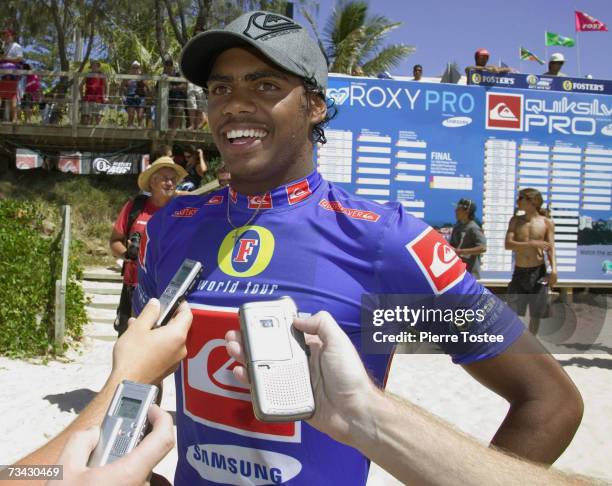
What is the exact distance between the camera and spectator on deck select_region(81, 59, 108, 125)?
14605 mm

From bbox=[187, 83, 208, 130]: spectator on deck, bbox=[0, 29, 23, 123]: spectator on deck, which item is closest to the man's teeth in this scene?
bbox=[187, 83, 208, 130]: spectator on deck

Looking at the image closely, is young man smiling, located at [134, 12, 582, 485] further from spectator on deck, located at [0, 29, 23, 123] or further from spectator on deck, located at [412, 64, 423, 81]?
spectator on deck, located at [0, 29, 23, 123]

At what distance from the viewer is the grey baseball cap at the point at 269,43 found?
1766mm

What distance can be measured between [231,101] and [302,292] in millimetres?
668

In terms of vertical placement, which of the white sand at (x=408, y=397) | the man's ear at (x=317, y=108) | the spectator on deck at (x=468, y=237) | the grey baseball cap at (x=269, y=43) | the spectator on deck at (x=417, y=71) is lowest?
the white sand at (x=408, y=397)

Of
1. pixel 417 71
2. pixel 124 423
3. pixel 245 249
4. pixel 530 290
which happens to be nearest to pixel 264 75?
pixel 245 249

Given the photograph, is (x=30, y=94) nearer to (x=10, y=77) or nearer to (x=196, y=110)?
(x=10, y=77)

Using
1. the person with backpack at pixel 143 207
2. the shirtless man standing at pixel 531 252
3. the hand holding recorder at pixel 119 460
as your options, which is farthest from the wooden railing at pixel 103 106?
the hand holding recorder at pixel 119 460

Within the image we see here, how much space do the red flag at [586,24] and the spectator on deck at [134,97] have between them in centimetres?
1012

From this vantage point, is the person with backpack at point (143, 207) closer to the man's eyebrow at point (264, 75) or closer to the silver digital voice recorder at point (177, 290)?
the man's eyebrow at point (264, 75)

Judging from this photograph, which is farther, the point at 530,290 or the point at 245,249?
the point at 530,290

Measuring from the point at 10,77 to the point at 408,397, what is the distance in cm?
1283

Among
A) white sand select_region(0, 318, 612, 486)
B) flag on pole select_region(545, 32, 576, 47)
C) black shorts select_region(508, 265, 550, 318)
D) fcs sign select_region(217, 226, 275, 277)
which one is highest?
flag on pole select_region(545, 32, 576, 47)

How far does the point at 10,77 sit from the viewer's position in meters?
14.2
